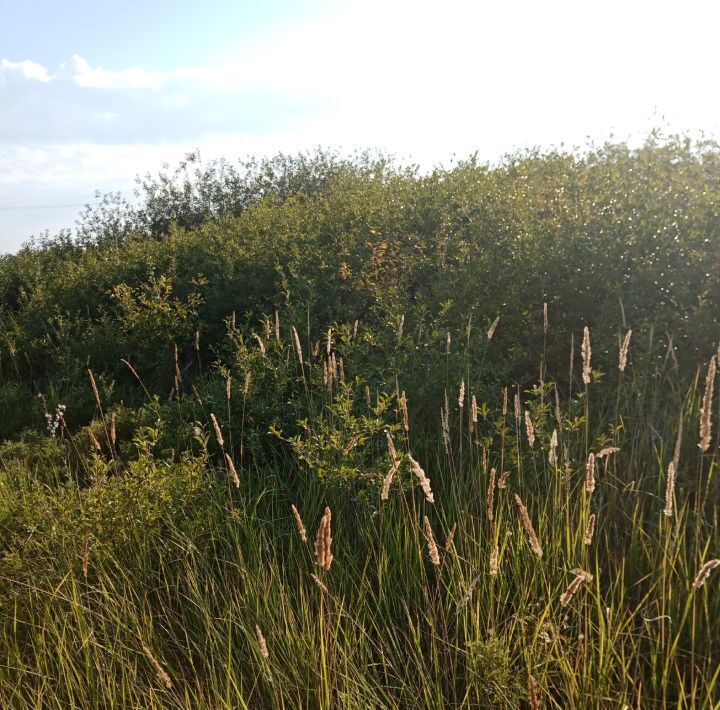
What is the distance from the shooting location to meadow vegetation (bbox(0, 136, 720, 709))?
294cm

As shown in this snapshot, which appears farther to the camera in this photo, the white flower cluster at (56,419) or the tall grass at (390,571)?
the white flower cluster at (56,419)

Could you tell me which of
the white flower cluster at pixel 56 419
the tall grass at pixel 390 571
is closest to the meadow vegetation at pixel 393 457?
the tall grass at pixel 390 571

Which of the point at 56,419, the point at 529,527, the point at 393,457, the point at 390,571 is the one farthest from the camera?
the point at 56,419

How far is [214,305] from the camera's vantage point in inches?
298

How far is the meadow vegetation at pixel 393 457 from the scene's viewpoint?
2.94 m

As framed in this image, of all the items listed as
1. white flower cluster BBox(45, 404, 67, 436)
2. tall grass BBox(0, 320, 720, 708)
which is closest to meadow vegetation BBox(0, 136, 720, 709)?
tall grass BBox(0, 320, 720, 708)

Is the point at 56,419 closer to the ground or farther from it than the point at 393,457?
closer to the ground

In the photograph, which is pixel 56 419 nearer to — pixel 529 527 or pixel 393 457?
pixel 393 457

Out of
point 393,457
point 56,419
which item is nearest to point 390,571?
point 393,457

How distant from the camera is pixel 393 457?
2.51m

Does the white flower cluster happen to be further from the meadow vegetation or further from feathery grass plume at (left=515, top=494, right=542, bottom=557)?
feathery grass plume at (left=515, top=494, right=542, bottom=557)

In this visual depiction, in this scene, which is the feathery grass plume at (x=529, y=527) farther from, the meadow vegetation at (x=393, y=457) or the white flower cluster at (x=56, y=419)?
the white flower cluster at (x=56, y=419)

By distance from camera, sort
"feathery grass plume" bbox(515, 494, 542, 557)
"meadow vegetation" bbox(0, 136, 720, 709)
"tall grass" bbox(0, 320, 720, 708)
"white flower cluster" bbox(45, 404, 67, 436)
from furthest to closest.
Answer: "white flower cluster" bbox(45, 404, 67, 436), "meadow vegetation" bbox(0, 136, 720, 709), "tall grass" bbox(0, 320, 720, 708), "feathery grass plume" bbox(515, 494, 542, 557)

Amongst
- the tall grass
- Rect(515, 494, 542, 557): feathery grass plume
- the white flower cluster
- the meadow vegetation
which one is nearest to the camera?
Rect(515, 494, 542, 557): feathery grass plume
